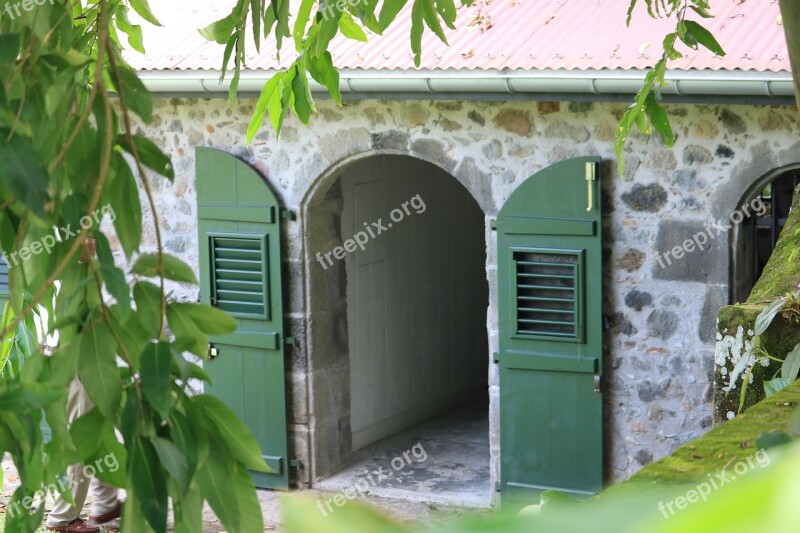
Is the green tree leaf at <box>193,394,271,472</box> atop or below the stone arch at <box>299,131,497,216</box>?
below

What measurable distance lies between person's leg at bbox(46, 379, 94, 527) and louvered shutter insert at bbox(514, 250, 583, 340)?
2.73m

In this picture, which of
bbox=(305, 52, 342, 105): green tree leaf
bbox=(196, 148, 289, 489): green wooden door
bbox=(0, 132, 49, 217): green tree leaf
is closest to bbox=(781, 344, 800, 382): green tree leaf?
bbox=(305, 52, 342, 105): green tree leaf

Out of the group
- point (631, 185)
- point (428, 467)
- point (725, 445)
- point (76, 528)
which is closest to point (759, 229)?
point (631, 185)

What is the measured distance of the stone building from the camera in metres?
6.09

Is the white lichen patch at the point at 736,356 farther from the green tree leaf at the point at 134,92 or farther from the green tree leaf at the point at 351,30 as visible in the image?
the green tree leaf at the point at 134,92

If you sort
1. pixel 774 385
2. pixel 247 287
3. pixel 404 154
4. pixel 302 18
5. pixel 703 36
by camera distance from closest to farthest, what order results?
pixel 774 385, pixel 703 36, pixel 302 18, pixel 404 154, pixel 247 287

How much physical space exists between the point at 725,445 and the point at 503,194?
193 inches

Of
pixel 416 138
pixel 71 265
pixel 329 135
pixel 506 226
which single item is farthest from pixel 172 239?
pixel 71 265

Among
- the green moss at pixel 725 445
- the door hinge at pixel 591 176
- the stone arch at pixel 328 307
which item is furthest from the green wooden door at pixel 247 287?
the green moss at pixel 725 445

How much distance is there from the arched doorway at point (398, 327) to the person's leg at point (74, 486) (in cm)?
167

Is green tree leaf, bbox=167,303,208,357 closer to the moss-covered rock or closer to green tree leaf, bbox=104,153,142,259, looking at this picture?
green tree leaf, bbox=104,153,142,259

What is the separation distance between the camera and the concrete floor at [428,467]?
24.0 feet

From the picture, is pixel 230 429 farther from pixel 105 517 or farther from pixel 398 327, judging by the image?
pixel 398 327

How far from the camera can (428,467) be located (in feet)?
25.7
